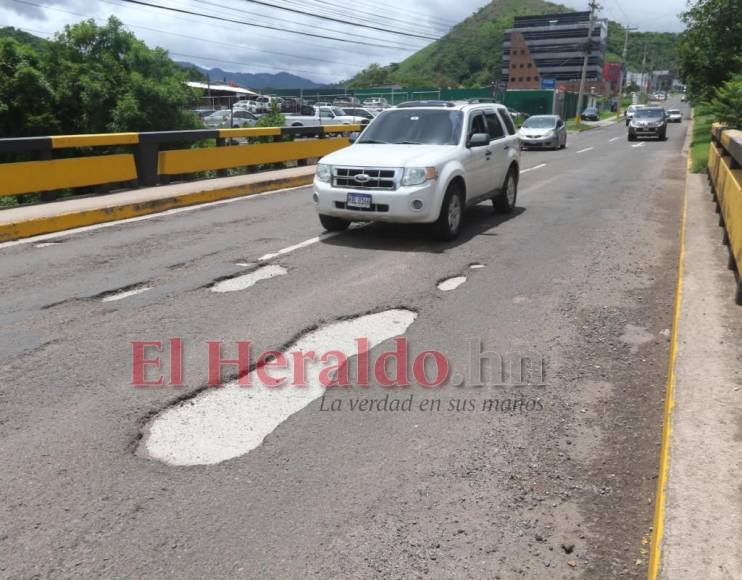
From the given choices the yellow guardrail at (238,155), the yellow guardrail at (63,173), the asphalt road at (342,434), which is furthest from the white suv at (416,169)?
the yellow guardrail at (238,155)

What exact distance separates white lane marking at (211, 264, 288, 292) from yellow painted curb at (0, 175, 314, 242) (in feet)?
13.1

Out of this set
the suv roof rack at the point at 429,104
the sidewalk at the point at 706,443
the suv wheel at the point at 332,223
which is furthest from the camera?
the suv roof rack at the point at 429,104

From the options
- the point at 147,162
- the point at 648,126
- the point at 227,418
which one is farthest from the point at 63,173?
the point at 648,126

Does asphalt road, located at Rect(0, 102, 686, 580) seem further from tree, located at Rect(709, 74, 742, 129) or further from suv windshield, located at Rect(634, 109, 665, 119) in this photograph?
suv windshield, located at Rect(634, 109, 665, 119)

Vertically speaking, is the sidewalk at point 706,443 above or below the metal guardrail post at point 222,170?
below

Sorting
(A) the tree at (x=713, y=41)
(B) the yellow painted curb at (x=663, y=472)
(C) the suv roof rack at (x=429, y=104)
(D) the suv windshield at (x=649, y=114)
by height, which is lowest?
(B) the yellow painted curb at (x=663, y=472)

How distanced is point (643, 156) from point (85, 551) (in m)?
25.2

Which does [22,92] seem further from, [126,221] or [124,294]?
[124,294]

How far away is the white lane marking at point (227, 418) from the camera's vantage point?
3561 millimetres

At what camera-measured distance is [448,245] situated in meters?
8.59

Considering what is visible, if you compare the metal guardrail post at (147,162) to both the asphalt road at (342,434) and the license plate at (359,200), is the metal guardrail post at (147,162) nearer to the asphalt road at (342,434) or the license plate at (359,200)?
the asphalt road at (342,434)

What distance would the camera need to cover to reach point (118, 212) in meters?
10.5

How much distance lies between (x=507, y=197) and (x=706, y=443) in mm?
8030

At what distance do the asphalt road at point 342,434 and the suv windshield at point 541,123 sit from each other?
23.0m
